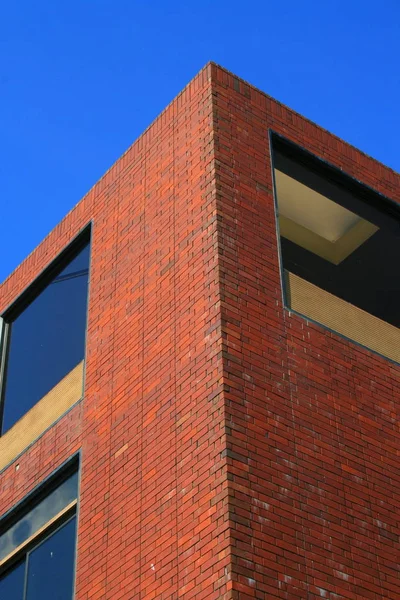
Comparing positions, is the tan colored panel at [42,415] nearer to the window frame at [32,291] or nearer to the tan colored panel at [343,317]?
the window frame at [32,291]

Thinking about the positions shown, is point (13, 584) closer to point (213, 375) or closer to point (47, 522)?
point (47, 522)

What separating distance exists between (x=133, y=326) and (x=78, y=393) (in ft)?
4.87

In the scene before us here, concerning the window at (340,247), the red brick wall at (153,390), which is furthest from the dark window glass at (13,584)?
the window at (340,247)

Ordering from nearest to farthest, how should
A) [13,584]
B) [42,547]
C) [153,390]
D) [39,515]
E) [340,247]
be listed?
1. [153,390]
2. [42,547]
3. [13,584]
4. [39,515]
5. [340,247]

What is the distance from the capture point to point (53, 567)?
12586 mm

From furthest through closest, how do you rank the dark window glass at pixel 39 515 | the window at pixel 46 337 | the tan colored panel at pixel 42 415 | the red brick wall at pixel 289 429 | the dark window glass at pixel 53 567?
the window at pixel 46 337, the tan colored panel at pixel 42 415, the dark window glass at pixel 39 515, the dark window glass at pixel 53 567, the red brick wall at pixel 289 429

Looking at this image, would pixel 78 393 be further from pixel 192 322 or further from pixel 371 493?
pixel 371 493

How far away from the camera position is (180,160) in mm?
13539

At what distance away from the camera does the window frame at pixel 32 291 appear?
1552cm

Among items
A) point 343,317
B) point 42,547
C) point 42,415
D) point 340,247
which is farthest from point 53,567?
point 340,247

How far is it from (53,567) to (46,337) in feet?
12.8

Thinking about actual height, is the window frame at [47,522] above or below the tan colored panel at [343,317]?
below

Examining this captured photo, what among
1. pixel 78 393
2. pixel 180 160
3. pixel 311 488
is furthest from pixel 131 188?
pixel 311 488

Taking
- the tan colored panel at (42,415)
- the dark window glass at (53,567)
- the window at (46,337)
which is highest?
the window at (46,337)
